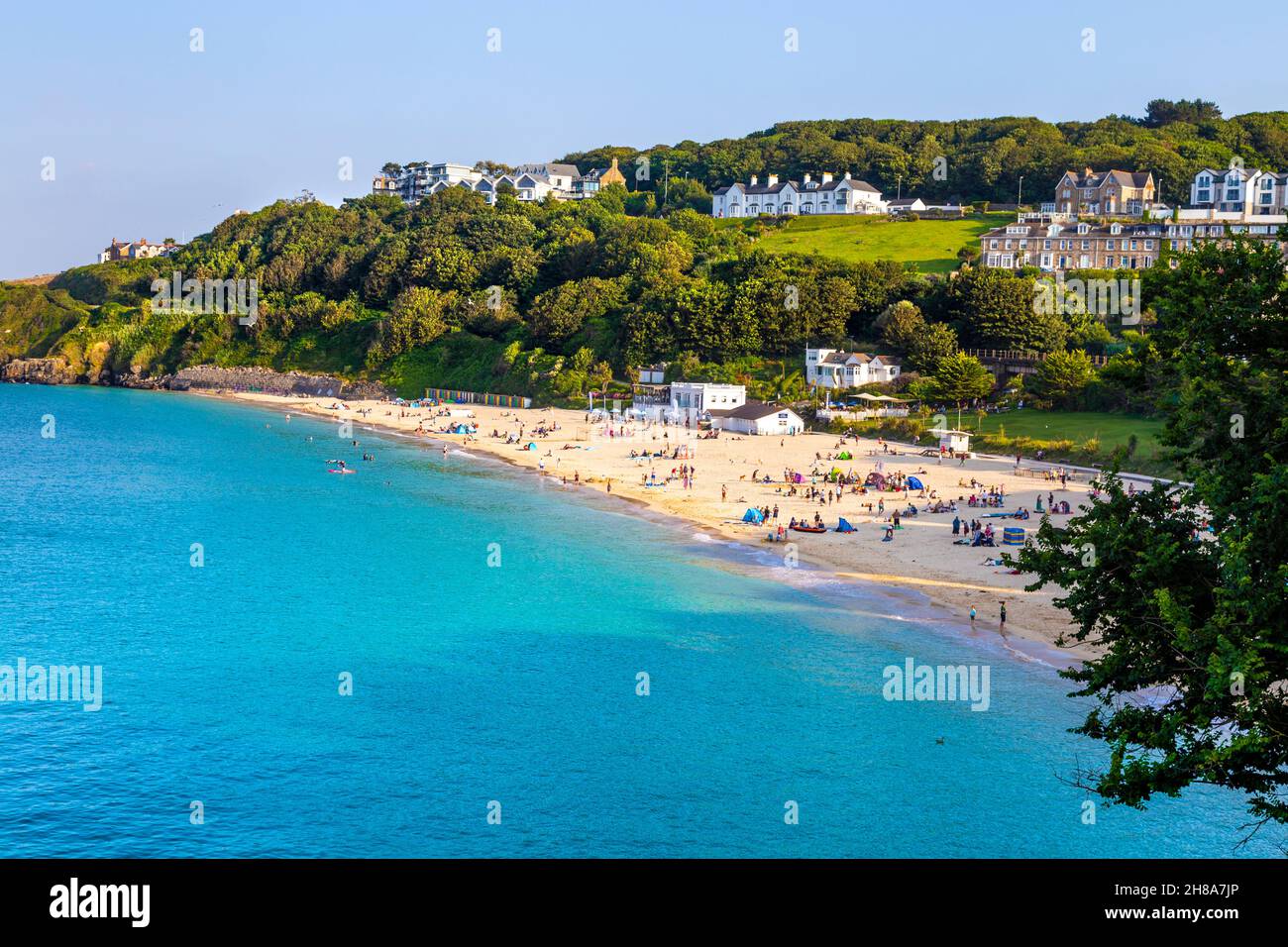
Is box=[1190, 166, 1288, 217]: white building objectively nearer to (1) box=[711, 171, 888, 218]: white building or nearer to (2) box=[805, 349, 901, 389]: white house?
Result: (1) box=[711, 171, 888, 218]: white building

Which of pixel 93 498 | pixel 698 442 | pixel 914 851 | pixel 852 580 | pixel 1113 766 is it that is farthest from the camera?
pixel 698 442

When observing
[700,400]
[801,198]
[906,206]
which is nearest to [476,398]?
[700,400]

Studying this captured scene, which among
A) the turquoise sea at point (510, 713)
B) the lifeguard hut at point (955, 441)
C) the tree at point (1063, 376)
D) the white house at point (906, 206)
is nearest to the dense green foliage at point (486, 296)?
the tree at point (1063, 376)

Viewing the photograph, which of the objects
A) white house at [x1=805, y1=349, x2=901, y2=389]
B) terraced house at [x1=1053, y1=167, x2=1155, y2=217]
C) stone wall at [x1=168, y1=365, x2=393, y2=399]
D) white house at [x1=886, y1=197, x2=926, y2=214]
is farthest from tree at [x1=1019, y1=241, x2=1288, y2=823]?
white house at [x1=886, y1=197, x2=926, y2=214]

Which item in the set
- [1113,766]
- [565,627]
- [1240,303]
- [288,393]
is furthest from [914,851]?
[288,393]

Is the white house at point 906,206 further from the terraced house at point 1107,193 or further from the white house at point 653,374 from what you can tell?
the white house at point 653,374

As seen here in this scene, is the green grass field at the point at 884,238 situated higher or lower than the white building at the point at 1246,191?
lower

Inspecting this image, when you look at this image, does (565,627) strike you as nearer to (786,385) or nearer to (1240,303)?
(1240,303)
